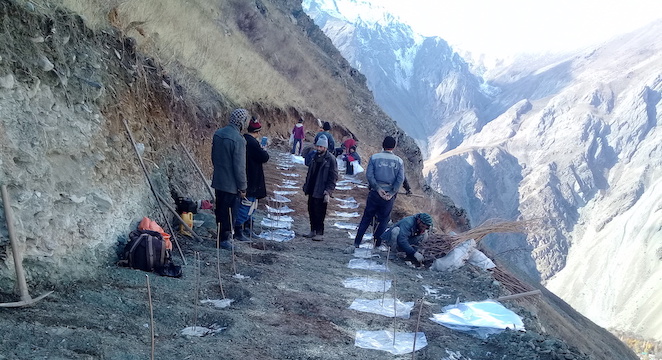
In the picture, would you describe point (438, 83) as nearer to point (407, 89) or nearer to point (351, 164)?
point (407, 89)

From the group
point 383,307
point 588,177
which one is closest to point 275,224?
point 383,307

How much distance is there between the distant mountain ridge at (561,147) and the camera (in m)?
67.1

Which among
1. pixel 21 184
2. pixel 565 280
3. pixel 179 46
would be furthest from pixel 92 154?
pixel 565 280

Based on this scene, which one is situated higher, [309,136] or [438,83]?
[438,83]

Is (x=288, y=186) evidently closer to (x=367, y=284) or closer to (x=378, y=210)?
(x=378, y=210)

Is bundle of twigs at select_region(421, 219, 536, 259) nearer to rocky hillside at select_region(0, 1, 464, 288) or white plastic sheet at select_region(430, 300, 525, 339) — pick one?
white plastic sheet at select_region(430, 300, 525, 339)

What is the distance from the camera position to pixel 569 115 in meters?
108

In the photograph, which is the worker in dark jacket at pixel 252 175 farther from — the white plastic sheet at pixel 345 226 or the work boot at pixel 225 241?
the white plastic sheet at pixel 345 226

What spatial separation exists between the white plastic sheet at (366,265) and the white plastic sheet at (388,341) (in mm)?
1983

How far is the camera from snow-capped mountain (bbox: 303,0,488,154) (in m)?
140

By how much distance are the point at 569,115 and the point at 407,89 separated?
61.9 meters

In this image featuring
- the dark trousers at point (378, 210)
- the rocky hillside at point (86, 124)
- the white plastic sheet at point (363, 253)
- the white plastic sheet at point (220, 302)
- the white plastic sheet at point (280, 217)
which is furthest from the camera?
the white plastic sheet at point (280, 217)

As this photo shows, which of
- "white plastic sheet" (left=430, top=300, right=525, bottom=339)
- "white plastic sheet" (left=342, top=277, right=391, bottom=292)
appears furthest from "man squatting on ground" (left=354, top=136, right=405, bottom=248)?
"white plastic sheet" (left=430, top=300, right=525, bottom=339)

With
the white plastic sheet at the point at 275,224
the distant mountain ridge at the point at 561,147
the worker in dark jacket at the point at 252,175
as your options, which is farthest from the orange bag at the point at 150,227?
the distant mountain ridge at the point at 561,147
